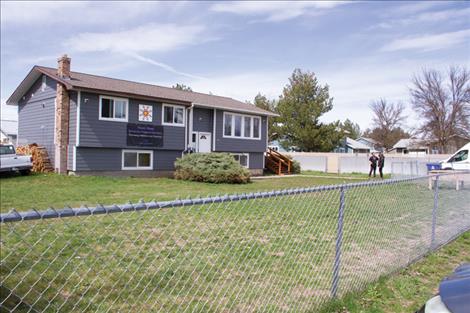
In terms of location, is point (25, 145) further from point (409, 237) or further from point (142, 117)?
point (409, 237)

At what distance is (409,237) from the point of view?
5961 mm

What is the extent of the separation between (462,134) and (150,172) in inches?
1603

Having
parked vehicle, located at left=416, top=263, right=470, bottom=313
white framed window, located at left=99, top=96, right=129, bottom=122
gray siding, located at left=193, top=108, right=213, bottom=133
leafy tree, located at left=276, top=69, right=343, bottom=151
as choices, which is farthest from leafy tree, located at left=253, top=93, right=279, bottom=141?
parked vehicle, located at left=416, top=263, right=470, bottom=313

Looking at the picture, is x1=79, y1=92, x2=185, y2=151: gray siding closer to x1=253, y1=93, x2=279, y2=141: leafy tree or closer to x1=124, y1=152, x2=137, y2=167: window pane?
x1=124, y1=152, x2=137, y2=167: window pane

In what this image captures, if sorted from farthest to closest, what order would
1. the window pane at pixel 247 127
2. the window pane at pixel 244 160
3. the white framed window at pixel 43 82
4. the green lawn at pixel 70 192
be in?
1. the window pane at pixel 244 160
2. the window pane at pixel 247 127
3. the white framed window at pixel 43 82
4. the green lawn at pixel 70 192

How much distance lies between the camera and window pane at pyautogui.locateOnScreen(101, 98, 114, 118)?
18.5m

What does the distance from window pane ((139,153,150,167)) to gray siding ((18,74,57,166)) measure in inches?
163

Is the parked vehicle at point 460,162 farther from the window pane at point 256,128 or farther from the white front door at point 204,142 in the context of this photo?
the white front door at point 204,142

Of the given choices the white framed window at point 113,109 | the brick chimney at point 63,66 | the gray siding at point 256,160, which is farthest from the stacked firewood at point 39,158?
the gray siding at point 256,160

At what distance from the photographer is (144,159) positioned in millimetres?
20297

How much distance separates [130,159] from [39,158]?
4367mm

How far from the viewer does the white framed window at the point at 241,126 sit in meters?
24.3

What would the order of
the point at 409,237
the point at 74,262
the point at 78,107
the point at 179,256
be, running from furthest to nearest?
the point at 78,107, the point at 409,237, the point at 179,256, the point at 74,262

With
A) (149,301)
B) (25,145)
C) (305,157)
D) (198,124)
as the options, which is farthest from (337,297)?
(305,157)
